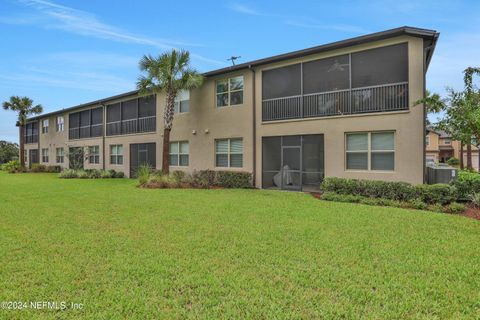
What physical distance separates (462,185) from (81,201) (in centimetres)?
1367

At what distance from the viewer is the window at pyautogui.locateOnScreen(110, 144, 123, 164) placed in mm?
24802

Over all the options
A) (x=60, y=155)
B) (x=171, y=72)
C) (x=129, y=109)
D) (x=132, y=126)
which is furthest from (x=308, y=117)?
(x=60, y=155)

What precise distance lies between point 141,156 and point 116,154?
373 cm

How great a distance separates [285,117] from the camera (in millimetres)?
15273

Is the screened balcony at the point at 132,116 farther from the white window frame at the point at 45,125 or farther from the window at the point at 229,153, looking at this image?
the white window frame at the point at 45,125

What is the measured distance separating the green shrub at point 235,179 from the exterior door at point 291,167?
6.04 ft

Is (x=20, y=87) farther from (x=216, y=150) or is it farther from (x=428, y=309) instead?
(x=428, y=309)

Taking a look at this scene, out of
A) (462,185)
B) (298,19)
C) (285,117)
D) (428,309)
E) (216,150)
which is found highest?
(298,19)

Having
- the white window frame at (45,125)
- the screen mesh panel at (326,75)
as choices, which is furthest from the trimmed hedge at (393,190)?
the white window frame at (45,125)

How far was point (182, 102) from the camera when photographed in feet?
65.8

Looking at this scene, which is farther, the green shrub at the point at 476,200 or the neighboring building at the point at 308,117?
the neighboring building at the point at 308,117

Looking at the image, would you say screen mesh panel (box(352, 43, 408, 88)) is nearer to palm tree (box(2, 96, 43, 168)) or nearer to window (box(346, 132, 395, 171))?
window (box(346, 132, 395, 171))

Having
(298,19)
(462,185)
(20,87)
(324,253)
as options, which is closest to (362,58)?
(298,19)

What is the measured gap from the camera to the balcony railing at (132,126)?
2203 cm
